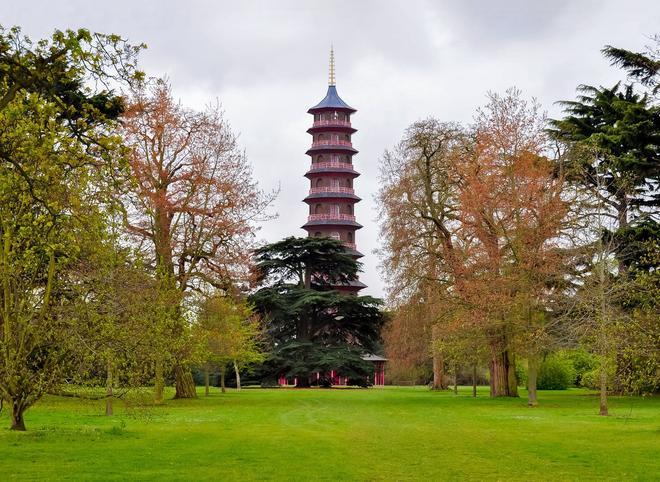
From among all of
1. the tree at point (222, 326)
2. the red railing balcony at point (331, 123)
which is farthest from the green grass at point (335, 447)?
the red railing balcony at point (331, 123)

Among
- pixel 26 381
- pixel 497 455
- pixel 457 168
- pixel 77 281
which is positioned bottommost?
pixel 497 455

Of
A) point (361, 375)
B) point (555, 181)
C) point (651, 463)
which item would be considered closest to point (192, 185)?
point (555, 181)

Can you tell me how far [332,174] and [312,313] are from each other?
67.2ft

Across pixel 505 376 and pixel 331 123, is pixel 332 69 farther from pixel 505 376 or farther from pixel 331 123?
pixel 505 376

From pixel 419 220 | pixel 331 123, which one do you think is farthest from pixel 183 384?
pixel 331 123

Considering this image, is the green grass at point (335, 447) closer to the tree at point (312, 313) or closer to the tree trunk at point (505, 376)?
the tree trunk at point (505, 376)

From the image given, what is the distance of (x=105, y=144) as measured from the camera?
10.6 metres

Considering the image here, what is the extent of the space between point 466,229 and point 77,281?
24.4m

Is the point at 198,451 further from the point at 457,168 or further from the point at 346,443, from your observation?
the point at 457,168

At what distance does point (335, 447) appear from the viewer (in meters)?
17.3

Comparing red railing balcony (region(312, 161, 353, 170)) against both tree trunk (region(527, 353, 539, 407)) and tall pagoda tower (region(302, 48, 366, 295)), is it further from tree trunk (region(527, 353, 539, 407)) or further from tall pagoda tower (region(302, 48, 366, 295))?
tree trunk (region(527, 353, 539, 407))

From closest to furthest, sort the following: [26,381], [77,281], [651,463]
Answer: [651,463] → [26,381] → [77,281]

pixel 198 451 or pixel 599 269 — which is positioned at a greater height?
pixel 599 269

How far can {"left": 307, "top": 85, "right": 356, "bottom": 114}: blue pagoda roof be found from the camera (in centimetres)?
8381
